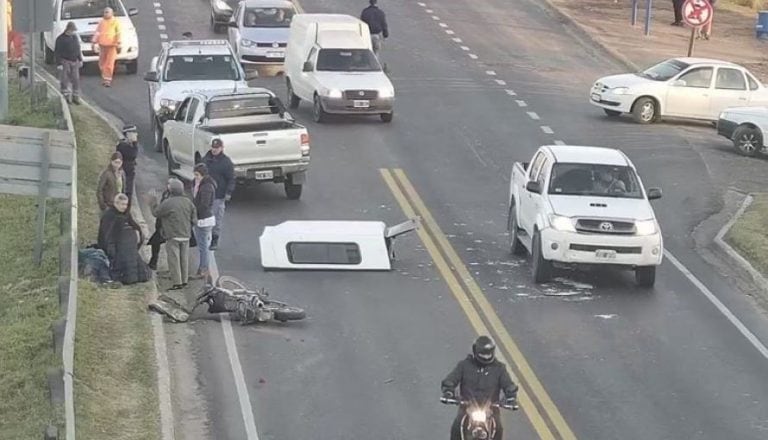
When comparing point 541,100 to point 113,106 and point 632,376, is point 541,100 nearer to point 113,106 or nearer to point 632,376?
point 113,106

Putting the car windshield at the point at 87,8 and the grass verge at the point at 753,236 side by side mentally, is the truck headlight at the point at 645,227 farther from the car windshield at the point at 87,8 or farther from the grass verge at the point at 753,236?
the car windshield at the point at 87,8

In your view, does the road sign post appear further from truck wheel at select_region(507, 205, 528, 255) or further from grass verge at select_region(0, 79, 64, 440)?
truck wheel at select_region(507, 205, 528, 255)

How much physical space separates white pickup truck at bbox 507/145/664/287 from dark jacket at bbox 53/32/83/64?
13.3 metres

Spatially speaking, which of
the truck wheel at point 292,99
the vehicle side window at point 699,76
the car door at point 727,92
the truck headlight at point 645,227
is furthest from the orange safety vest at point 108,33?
the truck headlight at point 645,227

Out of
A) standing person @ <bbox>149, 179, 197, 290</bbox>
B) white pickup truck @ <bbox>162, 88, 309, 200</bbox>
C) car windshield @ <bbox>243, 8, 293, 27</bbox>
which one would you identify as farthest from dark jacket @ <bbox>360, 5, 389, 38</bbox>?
standing person @ <bbox>149, 179, 197, 290</bbox>

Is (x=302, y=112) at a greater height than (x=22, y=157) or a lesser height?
lesser

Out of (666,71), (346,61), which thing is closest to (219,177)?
(346,61)

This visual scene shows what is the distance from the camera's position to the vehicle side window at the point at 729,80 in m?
35.5

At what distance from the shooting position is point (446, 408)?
1689cm

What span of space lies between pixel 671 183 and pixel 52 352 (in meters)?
14.5

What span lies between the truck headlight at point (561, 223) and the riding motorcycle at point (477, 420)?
27.8 ft

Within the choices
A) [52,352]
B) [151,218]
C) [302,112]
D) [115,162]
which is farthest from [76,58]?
[52,352]

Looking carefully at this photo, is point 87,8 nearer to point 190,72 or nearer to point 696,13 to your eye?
point 190,72

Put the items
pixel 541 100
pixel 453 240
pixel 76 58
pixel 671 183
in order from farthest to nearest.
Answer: pixel 541 100 → pixel 76 58 → pixel 671 183 → pixel 453 240
